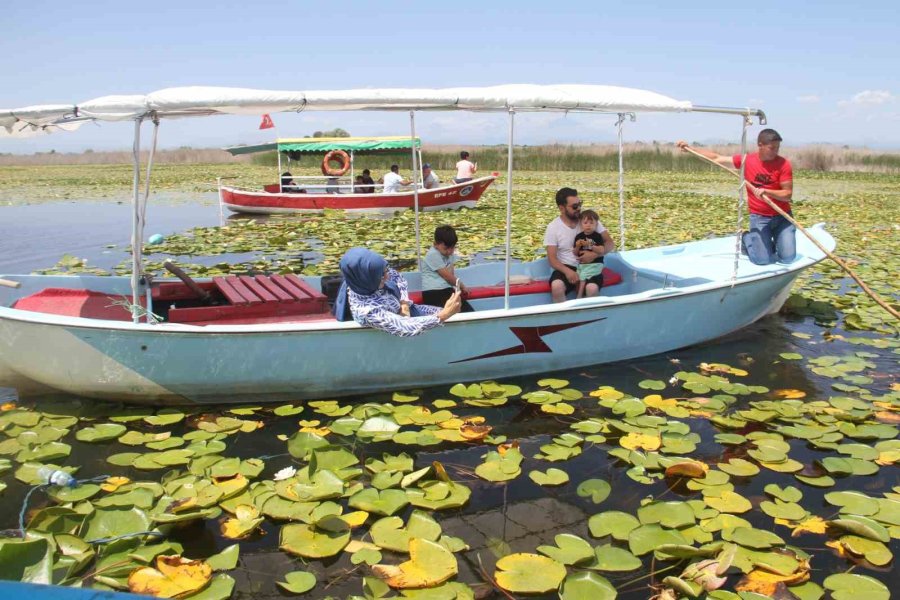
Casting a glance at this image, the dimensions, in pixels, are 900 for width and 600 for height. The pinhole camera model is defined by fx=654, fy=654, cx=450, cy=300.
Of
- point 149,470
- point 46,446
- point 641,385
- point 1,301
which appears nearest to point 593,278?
point 641,385

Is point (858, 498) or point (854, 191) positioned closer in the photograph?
point (858, 498)

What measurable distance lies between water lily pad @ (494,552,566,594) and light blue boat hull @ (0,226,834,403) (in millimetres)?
1922

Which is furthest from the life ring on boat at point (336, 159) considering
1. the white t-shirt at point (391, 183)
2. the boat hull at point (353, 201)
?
the white t-shirt at point (391, 183)

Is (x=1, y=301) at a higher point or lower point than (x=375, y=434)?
higher

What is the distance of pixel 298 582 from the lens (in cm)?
274

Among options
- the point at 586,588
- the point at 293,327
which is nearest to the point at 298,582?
the point at 586,588

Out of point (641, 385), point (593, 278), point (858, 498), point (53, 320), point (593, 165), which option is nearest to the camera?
point (858, 498)

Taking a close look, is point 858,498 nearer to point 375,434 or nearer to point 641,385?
point 641,385

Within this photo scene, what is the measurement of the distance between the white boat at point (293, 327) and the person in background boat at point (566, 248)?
346mm

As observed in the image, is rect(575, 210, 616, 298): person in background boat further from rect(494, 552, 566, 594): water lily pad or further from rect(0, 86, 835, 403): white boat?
rect(494, 552, 566, 594): water lily pad

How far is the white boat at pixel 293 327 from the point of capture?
13.3 ft

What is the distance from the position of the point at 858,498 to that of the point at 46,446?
174 inches

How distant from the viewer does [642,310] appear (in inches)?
202

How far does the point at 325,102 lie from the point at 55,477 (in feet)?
8.50
